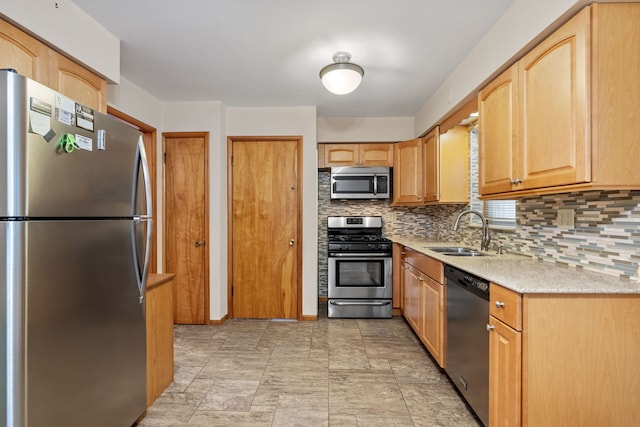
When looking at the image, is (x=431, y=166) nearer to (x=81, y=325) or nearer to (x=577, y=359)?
(x=577, y=359)

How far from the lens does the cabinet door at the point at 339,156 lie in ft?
12.8

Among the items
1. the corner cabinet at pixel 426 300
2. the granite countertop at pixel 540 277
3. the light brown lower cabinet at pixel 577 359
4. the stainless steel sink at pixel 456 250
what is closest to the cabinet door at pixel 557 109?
the granite countertop at pixel 540 277

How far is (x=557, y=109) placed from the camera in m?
1.48

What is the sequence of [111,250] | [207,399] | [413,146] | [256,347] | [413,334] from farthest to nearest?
[413,146], [413,334], [256,347], [207,399], [111,250]

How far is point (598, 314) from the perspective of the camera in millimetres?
1299

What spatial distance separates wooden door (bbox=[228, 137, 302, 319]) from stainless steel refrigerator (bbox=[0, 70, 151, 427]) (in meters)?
1.83

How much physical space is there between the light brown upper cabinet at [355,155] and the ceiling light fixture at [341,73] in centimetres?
150

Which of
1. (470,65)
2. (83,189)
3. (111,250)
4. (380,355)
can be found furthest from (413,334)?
(83,189)

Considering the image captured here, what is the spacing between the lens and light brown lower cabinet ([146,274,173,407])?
1.92m

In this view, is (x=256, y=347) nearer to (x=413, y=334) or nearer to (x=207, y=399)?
(x=207, y=399)

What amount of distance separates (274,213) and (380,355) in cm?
183

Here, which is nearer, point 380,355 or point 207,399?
point 207,399

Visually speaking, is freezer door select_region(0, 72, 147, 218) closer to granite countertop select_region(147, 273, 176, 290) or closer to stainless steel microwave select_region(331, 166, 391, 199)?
granite countertop select_region(147, 273, 176, 290)

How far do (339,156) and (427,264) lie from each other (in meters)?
1.87
